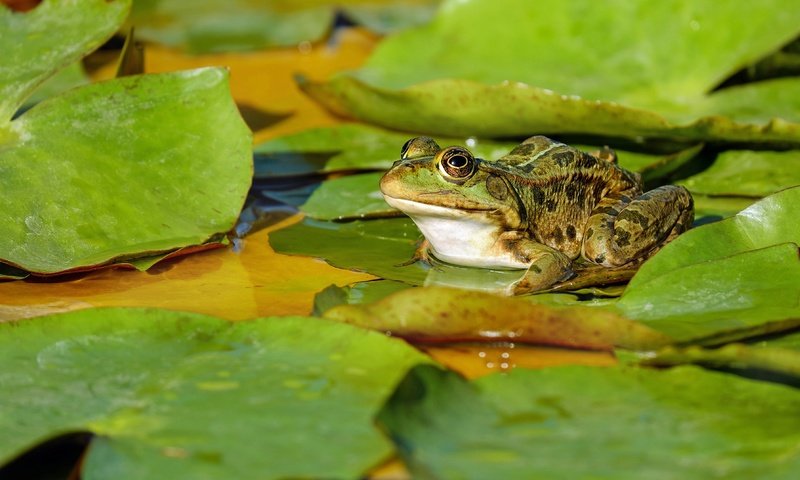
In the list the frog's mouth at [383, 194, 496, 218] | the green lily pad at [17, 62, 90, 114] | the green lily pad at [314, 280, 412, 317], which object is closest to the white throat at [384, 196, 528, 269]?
the frog's mouth at [383, 194, 496, 218]

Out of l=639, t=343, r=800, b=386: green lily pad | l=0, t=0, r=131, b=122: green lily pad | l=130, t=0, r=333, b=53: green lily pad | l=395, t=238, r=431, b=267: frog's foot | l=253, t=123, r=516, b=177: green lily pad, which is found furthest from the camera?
l=130, t=0, r=333, b=53: green lily pad

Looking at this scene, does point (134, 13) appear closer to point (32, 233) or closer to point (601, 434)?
point (32, 233)

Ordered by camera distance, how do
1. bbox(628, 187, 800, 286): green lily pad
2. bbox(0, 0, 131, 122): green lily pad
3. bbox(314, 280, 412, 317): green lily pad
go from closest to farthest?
1. bbox(314, 280, 412, 317): green lily pad
2. bbox(628, 187, 800, 286): green lily pad
3. bbox(0, 0, 131, 122): green lily pad

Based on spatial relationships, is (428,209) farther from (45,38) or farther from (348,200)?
(45,38)

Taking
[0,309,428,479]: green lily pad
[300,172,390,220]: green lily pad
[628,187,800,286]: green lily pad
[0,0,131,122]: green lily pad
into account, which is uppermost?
[0,0,131,122]: green lily pad

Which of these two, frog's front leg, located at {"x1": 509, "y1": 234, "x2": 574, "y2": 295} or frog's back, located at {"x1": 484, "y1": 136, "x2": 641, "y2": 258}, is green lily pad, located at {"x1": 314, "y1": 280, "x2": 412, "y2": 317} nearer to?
frog's front leg, located at {"x1": 509, "y1": 234, "x2": 574, "y2": 295}

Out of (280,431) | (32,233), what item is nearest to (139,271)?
(32,233)

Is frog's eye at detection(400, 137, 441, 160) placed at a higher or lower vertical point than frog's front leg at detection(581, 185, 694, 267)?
higher

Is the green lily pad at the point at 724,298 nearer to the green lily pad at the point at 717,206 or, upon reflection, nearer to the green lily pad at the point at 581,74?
the green lily pad at the point at 717,206

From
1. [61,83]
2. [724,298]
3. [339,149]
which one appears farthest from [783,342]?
[61,83]
